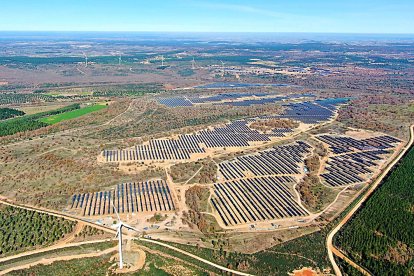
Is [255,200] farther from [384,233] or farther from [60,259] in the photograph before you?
[60,259]

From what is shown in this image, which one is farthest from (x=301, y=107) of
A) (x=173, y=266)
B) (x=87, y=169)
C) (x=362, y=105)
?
(x=173, y=266)

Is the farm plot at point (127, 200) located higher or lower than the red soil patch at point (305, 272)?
higher

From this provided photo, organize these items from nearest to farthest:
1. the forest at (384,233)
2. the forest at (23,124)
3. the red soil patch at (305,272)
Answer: the red soil patch at (305,272), the forest at (384,233), the forest at (23,124)

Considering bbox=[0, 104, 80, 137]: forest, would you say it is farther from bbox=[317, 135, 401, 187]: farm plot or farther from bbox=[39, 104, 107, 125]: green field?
bbox=[317, 135, 401, 187]: farm plot

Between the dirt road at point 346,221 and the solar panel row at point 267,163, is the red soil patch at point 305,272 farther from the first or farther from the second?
the solar panel row at point 267,163

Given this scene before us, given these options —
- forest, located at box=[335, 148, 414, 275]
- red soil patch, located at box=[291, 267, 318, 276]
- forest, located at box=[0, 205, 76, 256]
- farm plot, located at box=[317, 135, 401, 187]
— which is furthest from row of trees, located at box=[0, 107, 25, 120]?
forest, located at box=[335, 148, 414, 275]

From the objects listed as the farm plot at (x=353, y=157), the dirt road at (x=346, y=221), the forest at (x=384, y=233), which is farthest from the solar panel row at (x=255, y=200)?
the farm plot at (x=353, y=157)

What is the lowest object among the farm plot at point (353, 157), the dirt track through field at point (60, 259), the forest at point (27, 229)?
the dirt track through field at point (60, 259)
